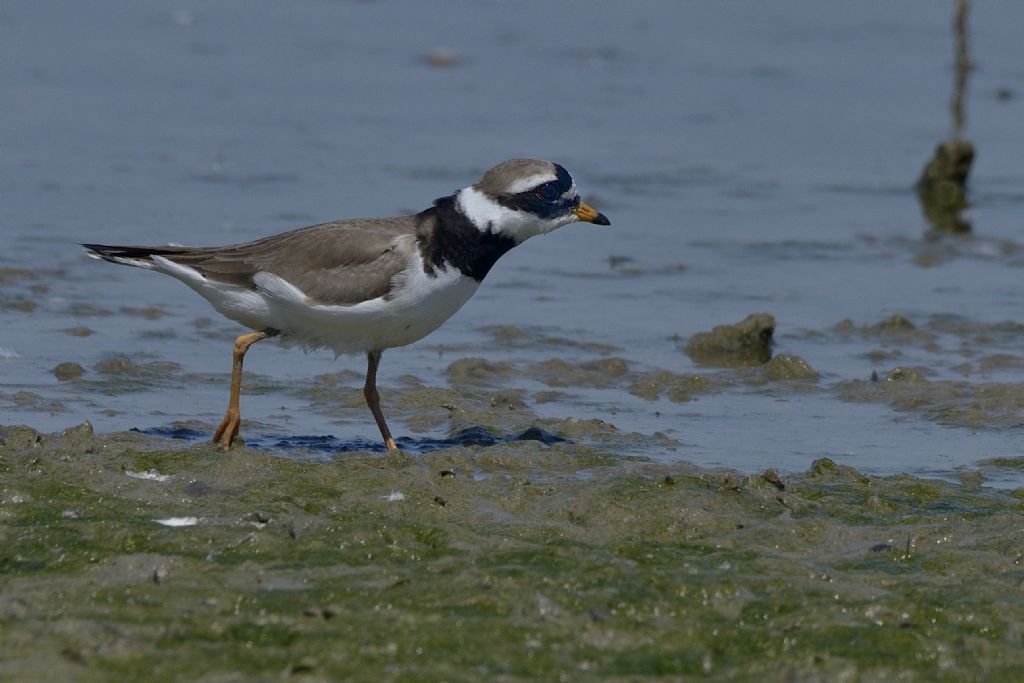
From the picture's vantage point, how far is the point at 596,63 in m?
21.7

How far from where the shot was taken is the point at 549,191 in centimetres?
843

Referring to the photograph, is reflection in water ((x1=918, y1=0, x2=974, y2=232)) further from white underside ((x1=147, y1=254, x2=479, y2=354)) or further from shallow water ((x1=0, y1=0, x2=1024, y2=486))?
white underside ((x1=147, y1=254, x2=479, y2=354))

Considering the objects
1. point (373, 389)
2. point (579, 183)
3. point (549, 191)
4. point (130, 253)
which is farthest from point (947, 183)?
point (130, 253)

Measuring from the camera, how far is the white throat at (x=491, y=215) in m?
8.20

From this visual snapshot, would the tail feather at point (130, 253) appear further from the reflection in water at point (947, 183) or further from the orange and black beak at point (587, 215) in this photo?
the reflection in water at point (947, 183)

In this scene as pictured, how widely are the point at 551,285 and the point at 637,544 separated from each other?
244 inches

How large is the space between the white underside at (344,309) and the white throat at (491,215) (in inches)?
11.9

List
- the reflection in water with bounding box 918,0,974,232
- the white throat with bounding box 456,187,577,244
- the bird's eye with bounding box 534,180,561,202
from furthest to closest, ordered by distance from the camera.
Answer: the reflection in water with bounding box 918,0,974,232 < the bird's eye with bounding box 534,180,561,202 < the white throat with bounding box 456,187,577,244

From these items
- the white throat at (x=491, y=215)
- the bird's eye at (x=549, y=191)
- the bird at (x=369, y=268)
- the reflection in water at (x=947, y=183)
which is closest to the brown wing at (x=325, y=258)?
the bird at (x=369, y=268)

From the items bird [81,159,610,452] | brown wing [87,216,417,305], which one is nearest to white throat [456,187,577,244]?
bird [81,159,610,452]

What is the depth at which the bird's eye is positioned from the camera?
27.6 feet

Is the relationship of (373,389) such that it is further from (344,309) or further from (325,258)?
(325,258)

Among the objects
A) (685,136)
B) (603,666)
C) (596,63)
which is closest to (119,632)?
(603,666)

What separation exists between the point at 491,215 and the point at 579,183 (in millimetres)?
7281
